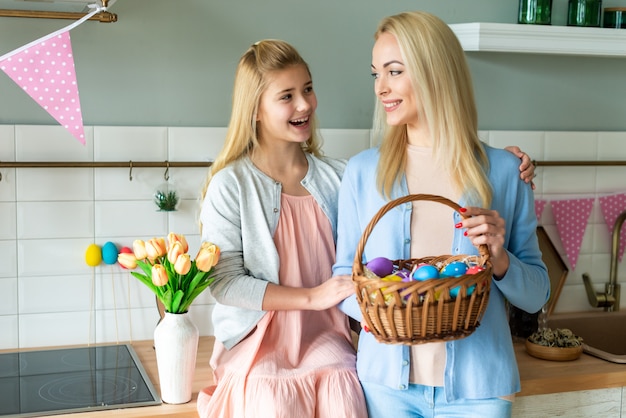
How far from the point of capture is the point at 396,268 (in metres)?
1.58

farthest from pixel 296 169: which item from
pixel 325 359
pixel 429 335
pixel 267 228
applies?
pixel 429 335

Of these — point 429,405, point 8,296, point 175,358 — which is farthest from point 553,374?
point 8,296

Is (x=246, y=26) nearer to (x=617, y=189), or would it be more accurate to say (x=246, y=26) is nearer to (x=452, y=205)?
(x=452, y=205)

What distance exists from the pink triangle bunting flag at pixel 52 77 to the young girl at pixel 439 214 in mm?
690

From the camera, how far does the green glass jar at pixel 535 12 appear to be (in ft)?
7.99

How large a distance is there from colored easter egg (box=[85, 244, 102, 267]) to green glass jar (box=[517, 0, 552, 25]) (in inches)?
53.9

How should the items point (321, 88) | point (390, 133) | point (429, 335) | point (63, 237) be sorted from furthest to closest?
point (321, 88)
point (63, 237)
point (390, 133)
point (429, 335)

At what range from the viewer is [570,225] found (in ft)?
8.54

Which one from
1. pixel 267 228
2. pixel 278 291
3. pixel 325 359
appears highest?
pixel 267 228

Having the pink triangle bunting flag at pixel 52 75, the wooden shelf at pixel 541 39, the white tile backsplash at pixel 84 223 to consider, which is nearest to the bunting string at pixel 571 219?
the wooden shelf at pixel 541 39

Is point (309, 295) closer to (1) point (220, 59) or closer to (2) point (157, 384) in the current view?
(2) point (157, 384)

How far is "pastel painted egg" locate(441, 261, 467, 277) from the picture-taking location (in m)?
1.44

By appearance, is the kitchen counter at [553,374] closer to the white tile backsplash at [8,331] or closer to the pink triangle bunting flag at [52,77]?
the white tile backsplash at [8,331]

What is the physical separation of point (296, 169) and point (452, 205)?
0.51 meters
